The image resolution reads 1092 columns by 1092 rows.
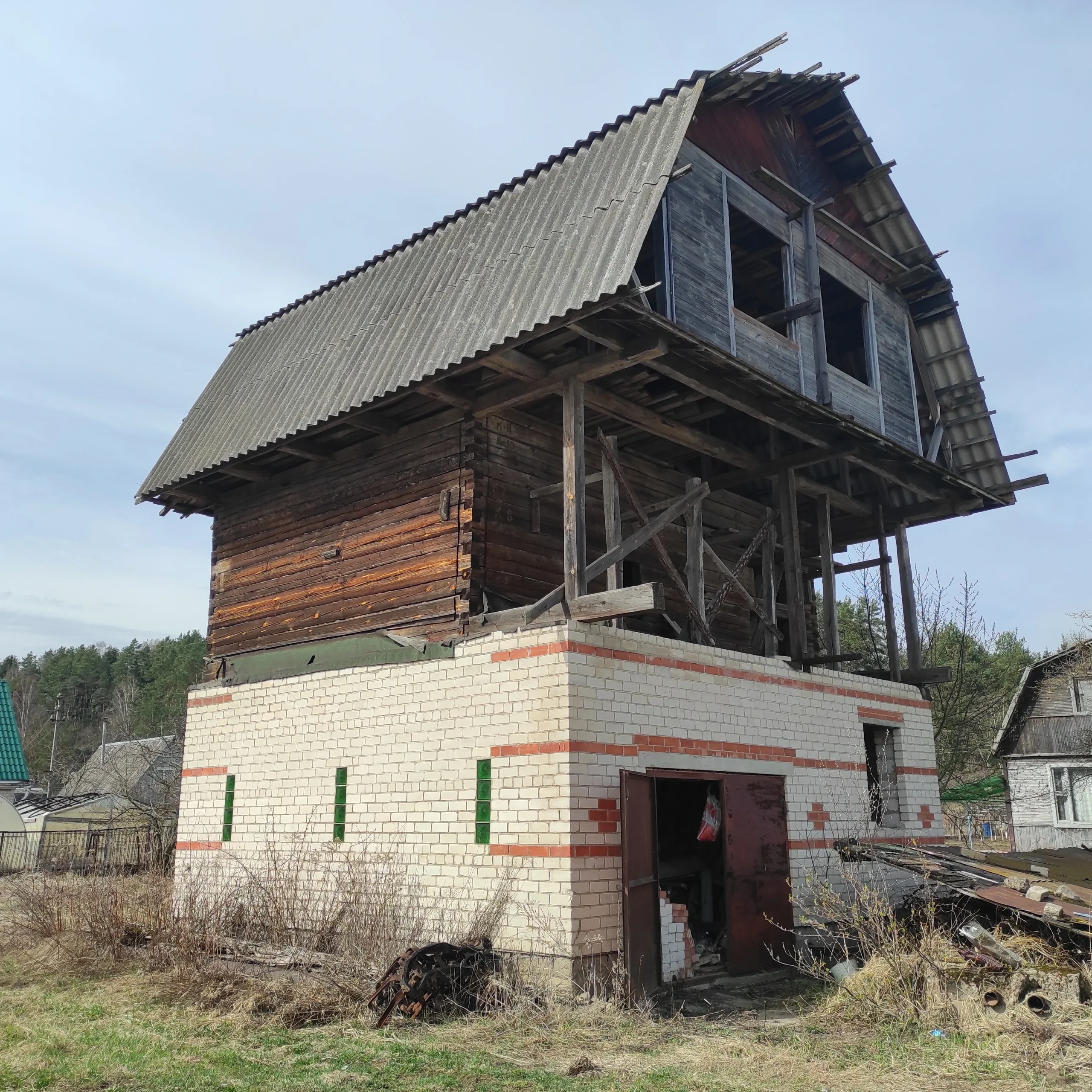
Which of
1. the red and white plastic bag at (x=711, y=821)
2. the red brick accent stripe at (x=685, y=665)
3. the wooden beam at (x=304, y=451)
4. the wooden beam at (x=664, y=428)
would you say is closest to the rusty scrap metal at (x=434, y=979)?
the red brick accent stripe at (x=685, y=665)

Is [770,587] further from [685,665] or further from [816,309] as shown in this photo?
[816,309]

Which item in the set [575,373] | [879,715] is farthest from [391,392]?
[879,715]

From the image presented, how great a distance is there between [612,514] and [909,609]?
20.7 ft

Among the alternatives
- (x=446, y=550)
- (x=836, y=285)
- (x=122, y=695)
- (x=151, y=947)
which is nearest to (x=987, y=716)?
(x=836, y=285)

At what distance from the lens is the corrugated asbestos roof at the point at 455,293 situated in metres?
9.61

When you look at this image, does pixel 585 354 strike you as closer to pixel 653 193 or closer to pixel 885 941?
pixel 653 193

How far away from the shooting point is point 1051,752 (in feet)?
98.8

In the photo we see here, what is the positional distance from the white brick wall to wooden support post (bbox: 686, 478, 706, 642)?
758 mm

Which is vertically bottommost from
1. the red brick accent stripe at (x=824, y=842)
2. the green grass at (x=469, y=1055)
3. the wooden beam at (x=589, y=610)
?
the green grass at (x=469, y=1055)

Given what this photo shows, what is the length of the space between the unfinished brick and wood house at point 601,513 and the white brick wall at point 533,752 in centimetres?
4

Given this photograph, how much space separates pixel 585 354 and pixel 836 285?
232 inches

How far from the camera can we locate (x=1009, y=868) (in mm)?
10250

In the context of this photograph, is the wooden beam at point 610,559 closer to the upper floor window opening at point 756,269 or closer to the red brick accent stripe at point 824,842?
the upper floor window opening at point 756,269

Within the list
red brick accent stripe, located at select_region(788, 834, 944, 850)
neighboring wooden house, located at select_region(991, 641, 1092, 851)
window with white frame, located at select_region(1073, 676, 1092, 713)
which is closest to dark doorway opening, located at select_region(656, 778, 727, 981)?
red brick accent stripe, located at select_region(788, 834, 944, 850)
